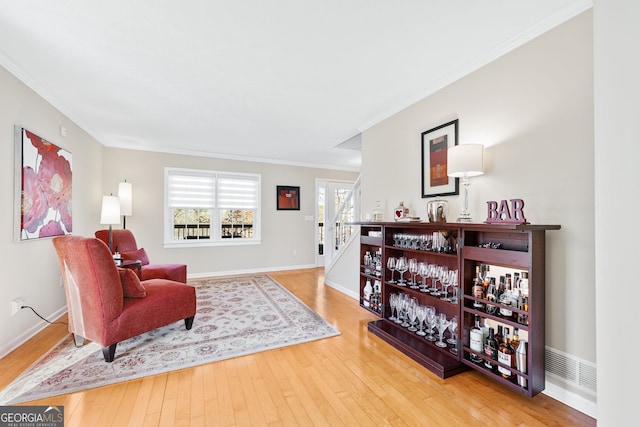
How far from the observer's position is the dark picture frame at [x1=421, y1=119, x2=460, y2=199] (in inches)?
102

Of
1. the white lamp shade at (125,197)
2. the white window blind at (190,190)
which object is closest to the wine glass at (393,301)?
the white window blind at (190,190)

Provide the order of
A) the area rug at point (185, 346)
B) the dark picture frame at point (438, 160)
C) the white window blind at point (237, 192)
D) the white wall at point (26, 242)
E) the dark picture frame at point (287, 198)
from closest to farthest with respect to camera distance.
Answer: the area rug at point (185, 346) < the white wall at point (26, 242) < the dark picture frame at point (438, 160) < the white window blind at point (237, 192) < the dark picture frame at point (287, 198)

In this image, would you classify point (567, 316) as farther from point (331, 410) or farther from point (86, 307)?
point (86, 307)

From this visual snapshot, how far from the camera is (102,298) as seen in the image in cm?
222

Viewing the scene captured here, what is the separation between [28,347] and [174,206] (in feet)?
10.1

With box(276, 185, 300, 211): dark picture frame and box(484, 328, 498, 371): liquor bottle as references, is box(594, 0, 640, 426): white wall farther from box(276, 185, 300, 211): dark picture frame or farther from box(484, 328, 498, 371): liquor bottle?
box(276, 185, 300, 211): dark picture frame

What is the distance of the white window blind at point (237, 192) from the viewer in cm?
565

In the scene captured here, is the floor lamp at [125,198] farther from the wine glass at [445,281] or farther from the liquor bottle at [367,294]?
the wine glass at [445,281]

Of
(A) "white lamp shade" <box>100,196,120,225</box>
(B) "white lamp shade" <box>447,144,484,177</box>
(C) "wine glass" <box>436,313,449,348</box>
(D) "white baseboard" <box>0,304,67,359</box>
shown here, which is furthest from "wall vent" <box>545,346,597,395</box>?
(A) "white lamp shade" <box>100,196,120,225</box>

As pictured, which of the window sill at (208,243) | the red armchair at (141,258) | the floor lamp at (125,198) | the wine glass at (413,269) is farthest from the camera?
the window sill at (208,243)

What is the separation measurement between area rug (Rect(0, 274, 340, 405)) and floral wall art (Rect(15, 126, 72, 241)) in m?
1.24

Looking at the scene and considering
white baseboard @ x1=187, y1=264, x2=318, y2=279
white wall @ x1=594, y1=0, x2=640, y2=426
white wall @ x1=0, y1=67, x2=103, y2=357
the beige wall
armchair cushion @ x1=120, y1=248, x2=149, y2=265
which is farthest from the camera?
white baseboard @ x1=187, y1=264, x2=318, y2=279

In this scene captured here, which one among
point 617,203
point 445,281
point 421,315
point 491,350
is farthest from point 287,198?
point 617,203

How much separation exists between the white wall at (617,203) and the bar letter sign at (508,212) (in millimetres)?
781
